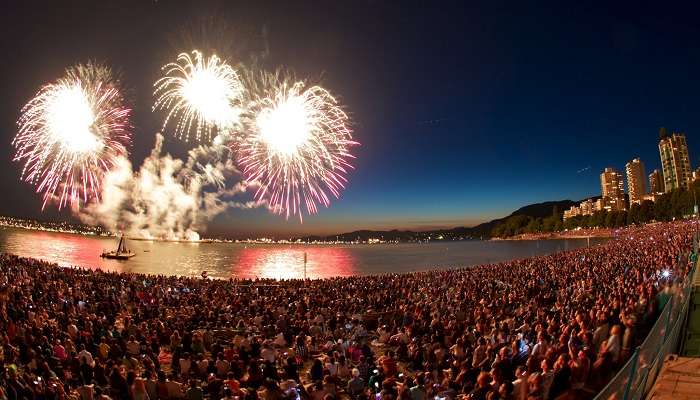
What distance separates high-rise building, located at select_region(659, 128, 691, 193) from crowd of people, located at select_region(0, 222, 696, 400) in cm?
21512

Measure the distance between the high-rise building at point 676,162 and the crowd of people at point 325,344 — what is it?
215121mm

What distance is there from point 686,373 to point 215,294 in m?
20.6

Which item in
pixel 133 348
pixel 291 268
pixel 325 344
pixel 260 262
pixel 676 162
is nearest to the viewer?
pixel 133 348

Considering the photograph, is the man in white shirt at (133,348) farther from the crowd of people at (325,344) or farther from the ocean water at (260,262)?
the ocean water at (260,262)

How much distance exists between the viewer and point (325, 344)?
12.3m

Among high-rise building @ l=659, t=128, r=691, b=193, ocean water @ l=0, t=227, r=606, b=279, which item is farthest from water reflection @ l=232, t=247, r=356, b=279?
high-rise building @ l=659, t=128, r=691, b=193

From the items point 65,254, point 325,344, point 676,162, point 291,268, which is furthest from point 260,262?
point 676,162

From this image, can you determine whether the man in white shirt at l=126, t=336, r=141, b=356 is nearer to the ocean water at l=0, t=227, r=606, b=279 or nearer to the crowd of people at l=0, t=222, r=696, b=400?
the crowd of people at l=0, t=222, r=696, b=400

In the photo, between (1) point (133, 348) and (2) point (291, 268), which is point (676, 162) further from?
(1) point (133, 348)

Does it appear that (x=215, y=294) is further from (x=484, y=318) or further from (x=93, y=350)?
(x=484, y=318)

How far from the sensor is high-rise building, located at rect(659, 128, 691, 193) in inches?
7490

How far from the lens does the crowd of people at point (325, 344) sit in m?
7.39

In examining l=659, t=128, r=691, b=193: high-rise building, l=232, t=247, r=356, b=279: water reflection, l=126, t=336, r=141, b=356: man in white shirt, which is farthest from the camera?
l=659, t=128, r=691, b=193: high-rise building

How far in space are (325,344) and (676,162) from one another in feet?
753
